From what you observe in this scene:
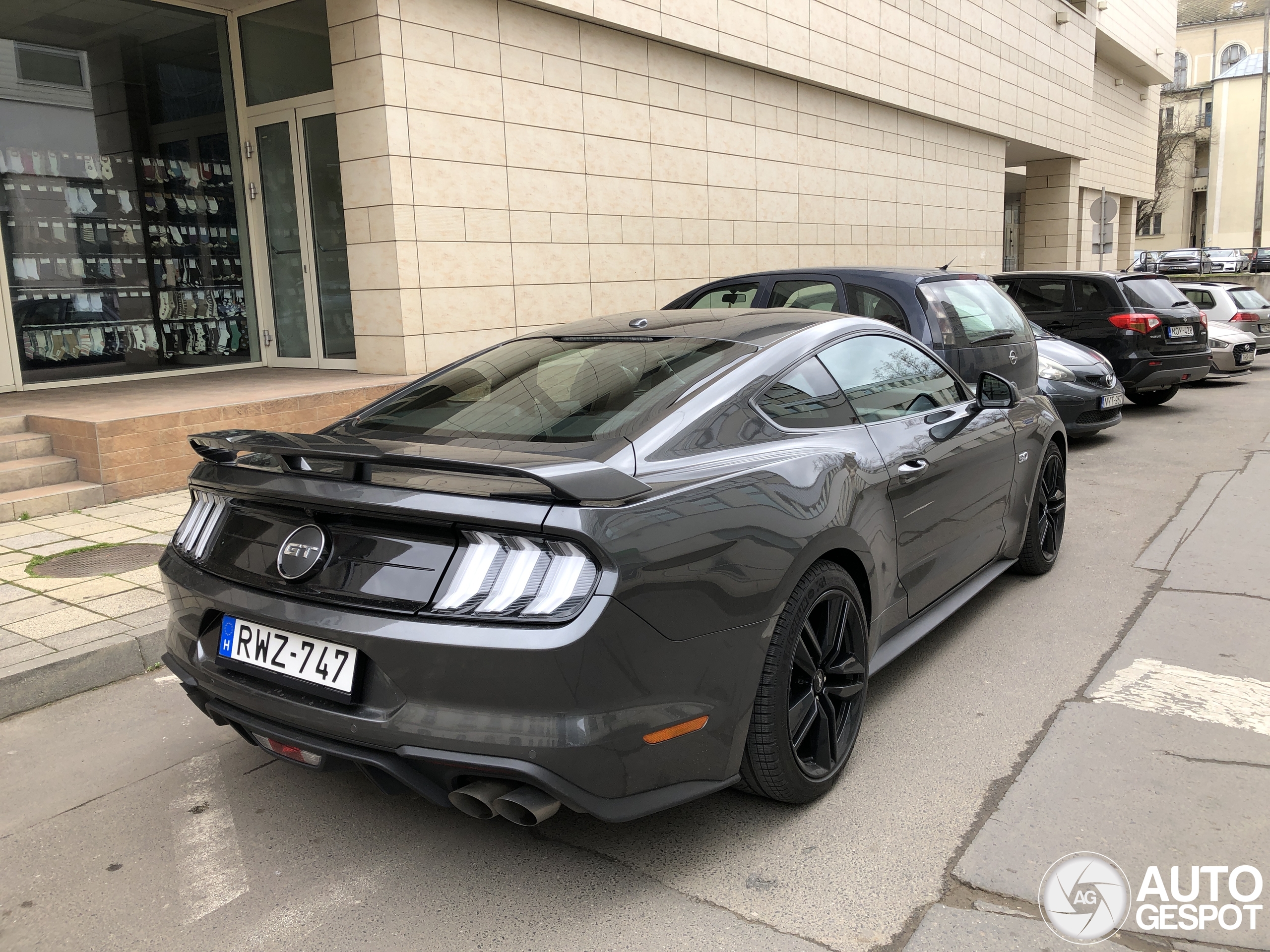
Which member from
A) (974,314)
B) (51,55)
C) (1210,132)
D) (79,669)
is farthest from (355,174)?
(1210,132)

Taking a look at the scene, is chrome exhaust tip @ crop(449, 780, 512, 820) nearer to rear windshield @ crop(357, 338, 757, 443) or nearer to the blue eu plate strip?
the blue eu plate strip

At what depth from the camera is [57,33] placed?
380 inches

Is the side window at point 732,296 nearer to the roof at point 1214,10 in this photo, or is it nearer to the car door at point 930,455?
the car door at point 930,455

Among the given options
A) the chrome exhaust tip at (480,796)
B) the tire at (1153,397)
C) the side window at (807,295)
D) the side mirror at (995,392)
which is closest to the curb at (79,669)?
the chrome exhaust tip at (480,796)

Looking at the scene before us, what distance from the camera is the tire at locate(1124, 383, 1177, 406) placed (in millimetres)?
12562

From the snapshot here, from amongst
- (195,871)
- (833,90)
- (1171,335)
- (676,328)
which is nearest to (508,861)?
(195,871)

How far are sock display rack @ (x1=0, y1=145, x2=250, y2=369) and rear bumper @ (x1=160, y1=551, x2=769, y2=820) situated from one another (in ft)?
27.8

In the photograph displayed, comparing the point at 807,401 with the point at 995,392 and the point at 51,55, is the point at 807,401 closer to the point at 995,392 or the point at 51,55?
the point at 995,392

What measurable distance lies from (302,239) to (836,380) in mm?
8177

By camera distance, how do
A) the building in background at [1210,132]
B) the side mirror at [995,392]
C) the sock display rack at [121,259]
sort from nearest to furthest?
the side mirror at [995,392] → the sock display rack at [121,259] → the building in background at [1210,132]

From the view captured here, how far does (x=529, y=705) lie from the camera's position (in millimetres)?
2283

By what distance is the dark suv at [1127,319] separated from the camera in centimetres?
1112

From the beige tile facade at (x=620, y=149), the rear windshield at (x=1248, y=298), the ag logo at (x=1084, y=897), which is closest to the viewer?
the ag logo at (x=1084, y=897)

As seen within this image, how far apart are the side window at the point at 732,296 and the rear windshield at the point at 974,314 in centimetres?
135
